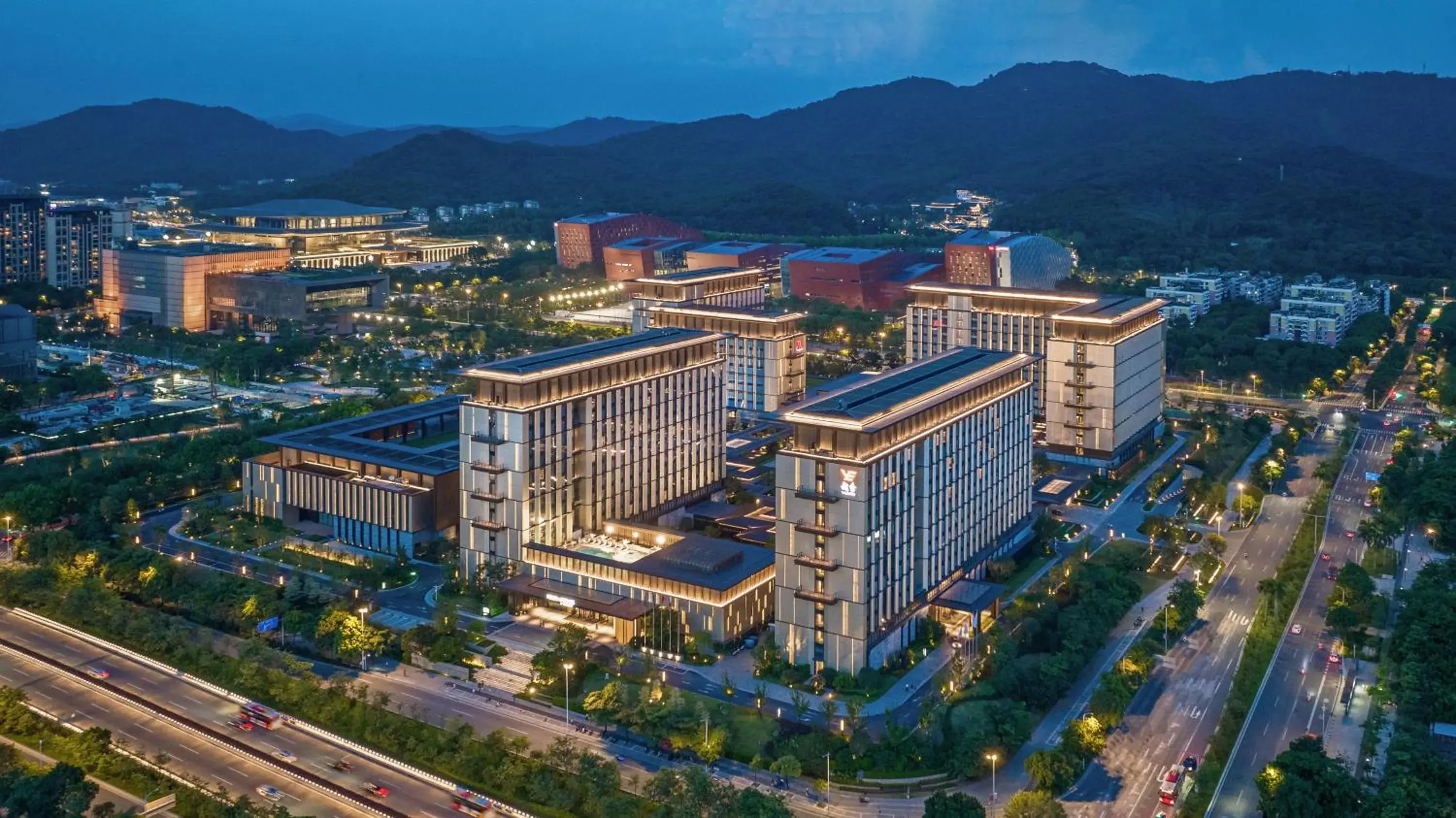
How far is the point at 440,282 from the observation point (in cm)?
14650

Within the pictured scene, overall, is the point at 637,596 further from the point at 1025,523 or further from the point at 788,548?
the point at 1025,523

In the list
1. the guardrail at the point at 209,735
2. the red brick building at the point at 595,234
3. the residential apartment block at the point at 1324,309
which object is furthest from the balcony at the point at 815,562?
the red brick building at the point at 595,234

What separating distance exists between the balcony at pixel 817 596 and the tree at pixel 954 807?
10356 mm

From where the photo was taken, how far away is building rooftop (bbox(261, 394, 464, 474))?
58.1 meters

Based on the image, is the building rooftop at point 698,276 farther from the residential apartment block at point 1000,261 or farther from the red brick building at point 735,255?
the red brick building at point 735,255

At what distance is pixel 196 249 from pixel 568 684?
99.8 metres

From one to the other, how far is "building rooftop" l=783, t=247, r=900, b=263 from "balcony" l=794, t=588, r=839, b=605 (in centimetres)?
8838

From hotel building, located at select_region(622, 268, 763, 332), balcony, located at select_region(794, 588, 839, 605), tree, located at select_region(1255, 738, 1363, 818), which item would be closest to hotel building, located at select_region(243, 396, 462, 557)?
balcony, located at select_region(794, 588, 839, 605)

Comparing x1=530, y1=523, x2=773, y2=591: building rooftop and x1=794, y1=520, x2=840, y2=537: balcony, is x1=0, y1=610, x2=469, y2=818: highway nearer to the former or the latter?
x1=530, y1=523, x2=773, y2=591: building rooftop

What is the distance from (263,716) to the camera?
4056 cm

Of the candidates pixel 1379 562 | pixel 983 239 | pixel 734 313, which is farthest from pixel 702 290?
pixel 1379 562

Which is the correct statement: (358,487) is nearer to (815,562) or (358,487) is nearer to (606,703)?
(606,703)

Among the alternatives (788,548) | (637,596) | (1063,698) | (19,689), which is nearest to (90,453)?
(19,689)

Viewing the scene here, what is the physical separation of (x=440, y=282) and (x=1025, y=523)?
10211cm
